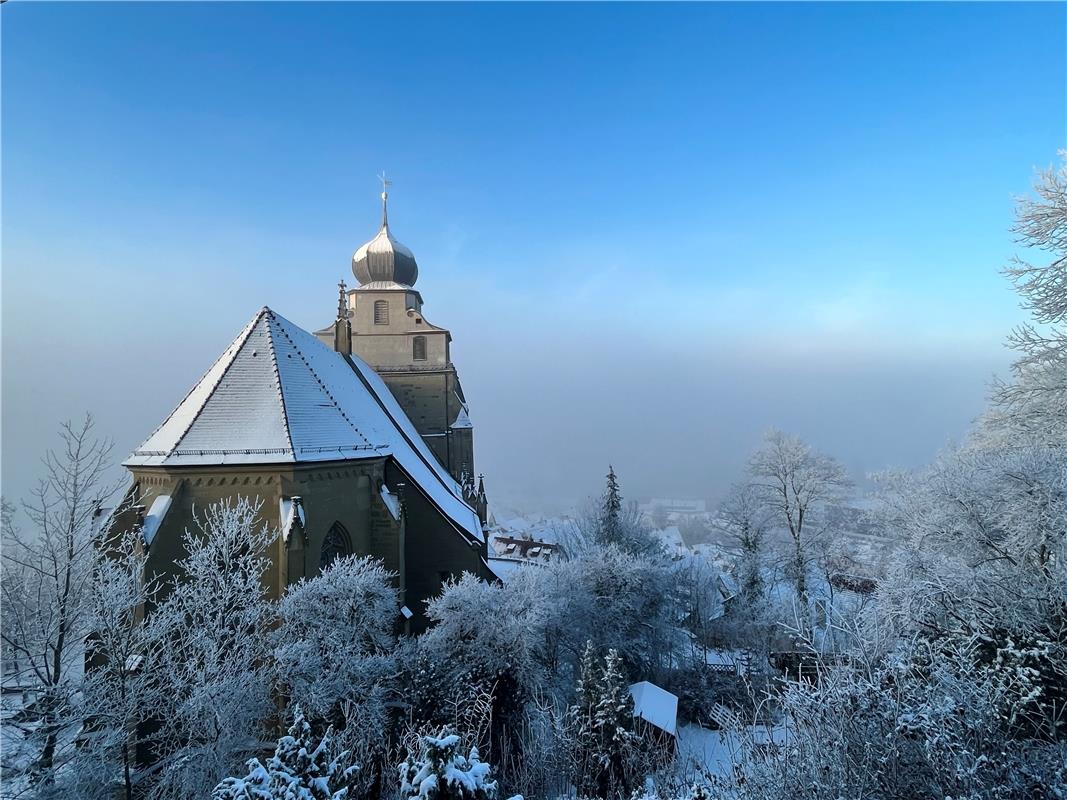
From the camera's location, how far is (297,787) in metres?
4.52

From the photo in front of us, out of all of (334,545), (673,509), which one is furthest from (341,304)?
(673,509)

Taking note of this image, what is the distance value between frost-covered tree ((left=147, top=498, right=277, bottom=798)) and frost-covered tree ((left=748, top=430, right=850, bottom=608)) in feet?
62.9

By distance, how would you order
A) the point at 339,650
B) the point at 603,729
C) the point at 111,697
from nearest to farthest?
the point at 111,697, the point at 339,650, the point at 603,729

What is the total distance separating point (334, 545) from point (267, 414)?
3.64 meters

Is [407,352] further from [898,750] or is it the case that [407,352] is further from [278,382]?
[898,750]

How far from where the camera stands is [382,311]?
2614 cm

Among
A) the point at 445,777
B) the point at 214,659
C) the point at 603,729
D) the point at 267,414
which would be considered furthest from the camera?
the point at 267,414

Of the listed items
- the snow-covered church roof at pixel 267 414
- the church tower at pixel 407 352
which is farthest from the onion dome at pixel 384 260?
the snow-covered church roof at pixel 267 414

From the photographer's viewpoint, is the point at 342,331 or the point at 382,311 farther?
the point at 382,311

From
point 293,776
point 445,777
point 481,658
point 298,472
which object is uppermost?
point 298,472

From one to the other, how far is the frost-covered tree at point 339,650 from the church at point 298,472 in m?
0.84

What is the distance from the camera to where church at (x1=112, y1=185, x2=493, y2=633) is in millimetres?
10555

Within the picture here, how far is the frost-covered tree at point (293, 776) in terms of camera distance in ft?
14.6

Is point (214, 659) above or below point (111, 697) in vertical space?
above
